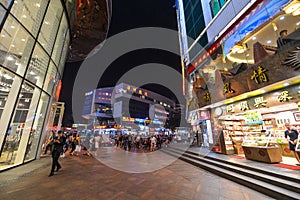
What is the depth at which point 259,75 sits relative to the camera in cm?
632

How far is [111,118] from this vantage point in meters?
60.5

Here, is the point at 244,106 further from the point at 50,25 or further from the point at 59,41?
the point at 59,41

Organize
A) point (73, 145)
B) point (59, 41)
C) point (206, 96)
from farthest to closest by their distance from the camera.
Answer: point (73, 145), point (206, 96), point (59, 41)

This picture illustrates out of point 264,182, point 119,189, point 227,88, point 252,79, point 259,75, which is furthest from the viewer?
point 227,88

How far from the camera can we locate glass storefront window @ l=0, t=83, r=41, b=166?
6215 millimetres

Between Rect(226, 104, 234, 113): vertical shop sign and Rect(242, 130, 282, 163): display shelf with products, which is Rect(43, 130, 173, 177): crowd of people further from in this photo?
Rect(242, 130, 282, 163): display shelf with products

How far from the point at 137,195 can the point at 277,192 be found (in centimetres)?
366

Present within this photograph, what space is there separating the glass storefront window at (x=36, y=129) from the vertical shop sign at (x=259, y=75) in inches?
453

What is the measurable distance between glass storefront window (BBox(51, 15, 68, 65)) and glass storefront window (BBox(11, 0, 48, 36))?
1811 mm

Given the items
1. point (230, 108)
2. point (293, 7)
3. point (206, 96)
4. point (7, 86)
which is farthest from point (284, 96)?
point (7, 86)

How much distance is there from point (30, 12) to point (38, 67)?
2474 mm

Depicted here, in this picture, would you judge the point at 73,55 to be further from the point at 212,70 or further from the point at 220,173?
the point at 220,173

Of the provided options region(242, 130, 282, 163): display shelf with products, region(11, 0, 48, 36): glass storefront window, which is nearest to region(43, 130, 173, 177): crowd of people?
region(11, 0, 48, 36): glass storefront window

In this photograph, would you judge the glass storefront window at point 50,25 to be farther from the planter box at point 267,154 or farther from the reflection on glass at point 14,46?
the planter box at point 267,154
